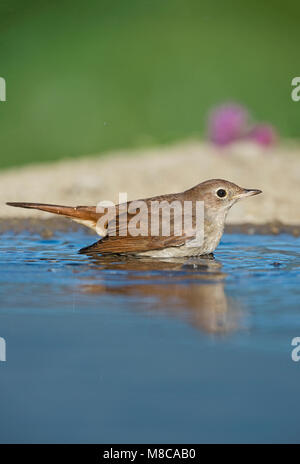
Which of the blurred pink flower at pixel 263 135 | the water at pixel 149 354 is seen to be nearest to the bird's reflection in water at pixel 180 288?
the water at pixel 149 354

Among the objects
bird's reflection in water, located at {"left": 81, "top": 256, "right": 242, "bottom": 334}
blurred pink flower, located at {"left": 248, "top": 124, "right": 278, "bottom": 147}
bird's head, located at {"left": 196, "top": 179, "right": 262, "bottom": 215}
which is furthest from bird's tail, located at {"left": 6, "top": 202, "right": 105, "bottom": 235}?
blurred pink flower, located at {"left": 248, "top": 124, "right": 278, "bottom": 147}

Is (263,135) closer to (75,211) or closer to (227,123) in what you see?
(227,123)

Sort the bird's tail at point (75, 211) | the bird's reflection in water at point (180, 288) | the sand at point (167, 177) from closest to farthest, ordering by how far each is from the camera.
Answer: the bird's reflection in water at point (180, 288)
the bird's tail at point (75, 211)
the sand at point (167, 177)

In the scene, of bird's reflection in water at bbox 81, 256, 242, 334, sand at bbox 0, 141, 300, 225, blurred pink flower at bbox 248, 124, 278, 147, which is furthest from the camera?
blurred pink flower at bbox 248, 124, 278, 147

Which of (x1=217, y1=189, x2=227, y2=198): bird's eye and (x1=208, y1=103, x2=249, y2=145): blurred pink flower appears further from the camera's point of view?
(x1=208, y1=103, x2=249, y2=145): blurred pink flower

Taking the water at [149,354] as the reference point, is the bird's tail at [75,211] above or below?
above

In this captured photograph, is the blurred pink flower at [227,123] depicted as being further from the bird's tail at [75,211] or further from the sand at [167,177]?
the bird's tail at [75,211]

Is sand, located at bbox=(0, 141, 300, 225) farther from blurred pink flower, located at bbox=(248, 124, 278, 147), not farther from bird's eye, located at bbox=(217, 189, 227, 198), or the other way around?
bird's eye, located at bbox=(217, 189, 227, 198)
